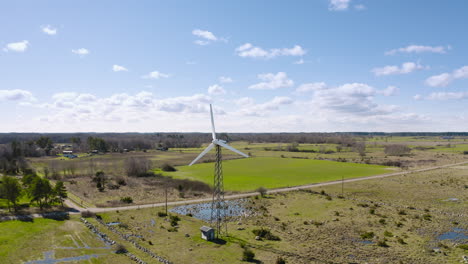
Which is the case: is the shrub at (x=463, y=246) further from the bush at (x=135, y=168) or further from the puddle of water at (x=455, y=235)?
the bush at (x=135, y=168)

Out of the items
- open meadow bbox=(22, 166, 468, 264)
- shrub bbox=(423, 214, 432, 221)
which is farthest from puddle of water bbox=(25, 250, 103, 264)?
shrub bbox=(423, 214, 432, 221)

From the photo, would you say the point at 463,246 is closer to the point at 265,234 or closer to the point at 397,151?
the point at 265,234

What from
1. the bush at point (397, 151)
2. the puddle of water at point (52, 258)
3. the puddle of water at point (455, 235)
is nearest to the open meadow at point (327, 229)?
the puddle of water at point (455, 235)

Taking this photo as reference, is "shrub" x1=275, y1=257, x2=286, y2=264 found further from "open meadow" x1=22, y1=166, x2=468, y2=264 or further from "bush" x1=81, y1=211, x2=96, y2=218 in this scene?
"bush" x1=81, y1=211, x2=96, y2=218

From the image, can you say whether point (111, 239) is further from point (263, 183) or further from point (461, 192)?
point (461, 192)

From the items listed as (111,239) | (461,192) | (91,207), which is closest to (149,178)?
(91,207)

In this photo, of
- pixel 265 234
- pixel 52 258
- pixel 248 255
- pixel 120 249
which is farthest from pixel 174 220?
pixel 248 255
